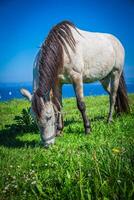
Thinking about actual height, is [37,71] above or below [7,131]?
above

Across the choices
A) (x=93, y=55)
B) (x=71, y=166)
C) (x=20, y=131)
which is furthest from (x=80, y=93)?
(x=71, y=166)

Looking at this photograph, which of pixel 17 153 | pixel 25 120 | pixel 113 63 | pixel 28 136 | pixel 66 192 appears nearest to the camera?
pixel 66 192

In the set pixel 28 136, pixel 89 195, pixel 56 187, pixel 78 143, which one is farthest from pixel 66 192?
pixel 28 136

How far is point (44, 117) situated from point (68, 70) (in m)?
1.46

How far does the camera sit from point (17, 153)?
17.2 feet

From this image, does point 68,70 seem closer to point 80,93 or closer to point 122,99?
point 80,93

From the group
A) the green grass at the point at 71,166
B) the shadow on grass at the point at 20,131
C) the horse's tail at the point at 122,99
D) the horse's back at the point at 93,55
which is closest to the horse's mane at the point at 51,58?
the horse's back at the point at 93,55

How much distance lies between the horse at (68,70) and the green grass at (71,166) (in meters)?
0.45

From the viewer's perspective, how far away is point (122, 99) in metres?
8.88

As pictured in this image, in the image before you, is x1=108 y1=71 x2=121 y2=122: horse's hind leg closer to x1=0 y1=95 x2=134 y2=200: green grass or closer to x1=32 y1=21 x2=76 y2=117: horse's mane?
x1=0 y1=95 x2=134 y2=200: green grass

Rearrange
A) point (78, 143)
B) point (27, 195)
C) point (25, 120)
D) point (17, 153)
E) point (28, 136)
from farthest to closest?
point (25, 120) → point (28, 136) → point (78, 143) → point (17, 153) → point (27, 195)

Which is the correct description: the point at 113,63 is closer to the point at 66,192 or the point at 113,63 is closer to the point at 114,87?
the point at 114,87

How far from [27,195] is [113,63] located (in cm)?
576

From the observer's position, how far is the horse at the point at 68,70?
5.66 metres
